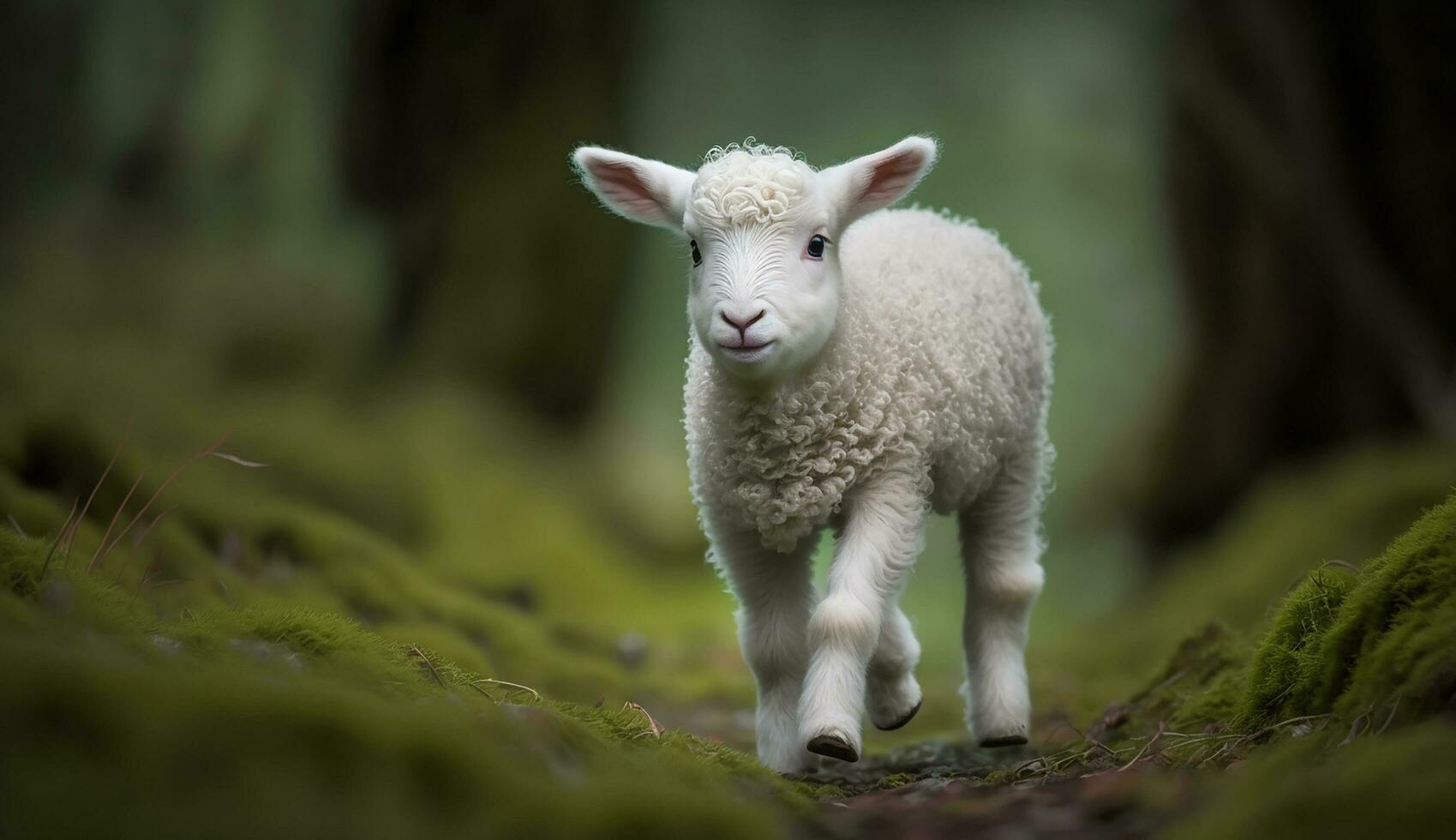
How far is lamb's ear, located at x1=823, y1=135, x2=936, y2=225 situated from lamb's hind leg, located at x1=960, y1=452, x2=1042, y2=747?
170 cm

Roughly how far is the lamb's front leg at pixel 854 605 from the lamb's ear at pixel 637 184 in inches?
63.8

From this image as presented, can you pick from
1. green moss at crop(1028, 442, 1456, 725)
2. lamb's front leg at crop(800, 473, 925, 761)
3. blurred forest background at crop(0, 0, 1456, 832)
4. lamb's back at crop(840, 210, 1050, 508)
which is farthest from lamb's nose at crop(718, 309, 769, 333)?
green moss at crop(1028, 442, 1456, 725)

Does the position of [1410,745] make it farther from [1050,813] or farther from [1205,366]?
[1205,366]

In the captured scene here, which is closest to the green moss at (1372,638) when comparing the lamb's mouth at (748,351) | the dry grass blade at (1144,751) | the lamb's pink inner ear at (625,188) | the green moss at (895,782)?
the dry grass blade at (1144,751)

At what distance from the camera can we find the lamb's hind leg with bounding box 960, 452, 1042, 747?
6.46 meters

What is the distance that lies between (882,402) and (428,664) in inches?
89.3

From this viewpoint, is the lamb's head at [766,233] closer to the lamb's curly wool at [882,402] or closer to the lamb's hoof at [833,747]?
the lamb's curly wool at [882,402]

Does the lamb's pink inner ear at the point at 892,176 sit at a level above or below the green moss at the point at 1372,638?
above

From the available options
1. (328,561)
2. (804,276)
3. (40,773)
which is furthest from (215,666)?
(328,561)

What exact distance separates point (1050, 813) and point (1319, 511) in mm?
8923

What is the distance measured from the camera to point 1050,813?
3.89 meters

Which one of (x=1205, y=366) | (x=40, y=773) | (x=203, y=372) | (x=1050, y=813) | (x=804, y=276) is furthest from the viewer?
(x=1205, y=366)

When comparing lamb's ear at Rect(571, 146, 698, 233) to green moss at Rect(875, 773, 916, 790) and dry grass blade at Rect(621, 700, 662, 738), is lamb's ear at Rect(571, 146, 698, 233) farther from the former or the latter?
green moss at Rect(875, 773, 916, 790)

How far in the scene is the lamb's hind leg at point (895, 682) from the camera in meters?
6.31
